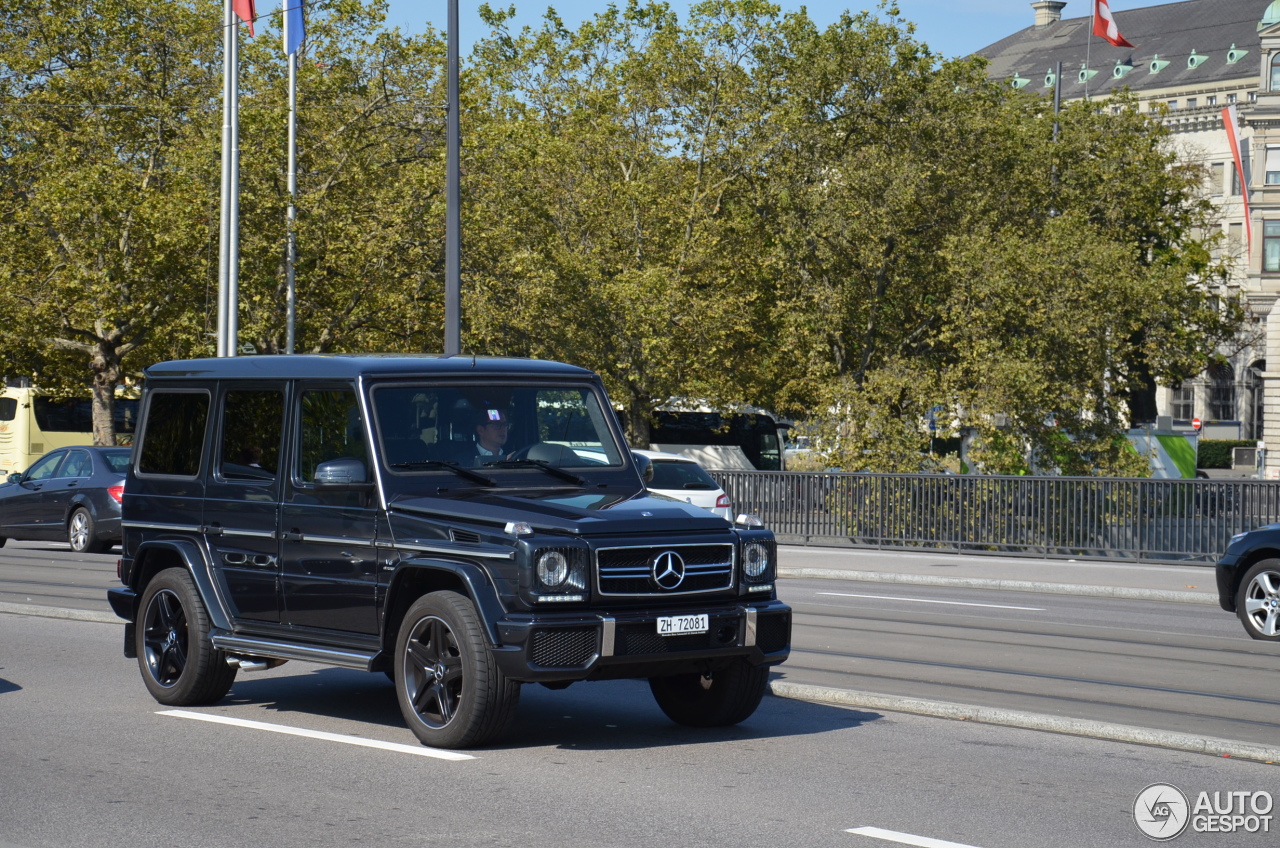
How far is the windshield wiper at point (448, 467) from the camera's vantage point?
8.37 meters

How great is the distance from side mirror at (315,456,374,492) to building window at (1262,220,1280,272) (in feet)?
254

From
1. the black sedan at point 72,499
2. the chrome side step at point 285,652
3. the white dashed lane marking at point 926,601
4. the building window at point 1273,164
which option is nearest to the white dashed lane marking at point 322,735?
the chrome side step at point 285,652

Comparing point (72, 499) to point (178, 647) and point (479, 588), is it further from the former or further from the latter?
point (479, 588)

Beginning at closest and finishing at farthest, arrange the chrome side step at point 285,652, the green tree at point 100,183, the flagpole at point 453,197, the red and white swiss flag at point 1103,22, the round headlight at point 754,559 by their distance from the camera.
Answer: the round headlight at point 754,559 < the chrome side step at point 285,652 < the flagpole at point 453,197 < the green tree at point 100,183 < the red and white swiss flag at point 1103,22

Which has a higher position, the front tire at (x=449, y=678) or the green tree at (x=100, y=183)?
the green tree at (x=100, y=183)

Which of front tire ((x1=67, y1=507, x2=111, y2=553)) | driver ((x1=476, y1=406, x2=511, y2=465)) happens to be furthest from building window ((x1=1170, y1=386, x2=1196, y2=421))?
driver ((x1=476, y1=406, x2=511, y2=465))

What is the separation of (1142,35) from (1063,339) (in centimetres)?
9464

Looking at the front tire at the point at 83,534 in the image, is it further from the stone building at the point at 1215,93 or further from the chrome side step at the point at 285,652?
the stone building at the point at 1215,93

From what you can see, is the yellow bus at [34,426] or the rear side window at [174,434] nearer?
the rear side window at [174,434]

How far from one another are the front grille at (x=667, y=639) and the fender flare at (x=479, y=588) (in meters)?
0.55

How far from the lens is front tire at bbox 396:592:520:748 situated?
7551mm

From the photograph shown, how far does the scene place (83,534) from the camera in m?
23.1

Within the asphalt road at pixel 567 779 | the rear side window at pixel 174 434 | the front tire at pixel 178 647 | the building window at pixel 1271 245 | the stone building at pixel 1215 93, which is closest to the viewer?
the asphalt road at pixel 567 779

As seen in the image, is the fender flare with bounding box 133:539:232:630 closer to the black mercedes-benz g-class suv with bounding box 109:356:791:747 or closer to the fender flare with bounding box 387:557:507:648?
the black mercedes-benz g-class suv with bounding box 109:356:791:747
